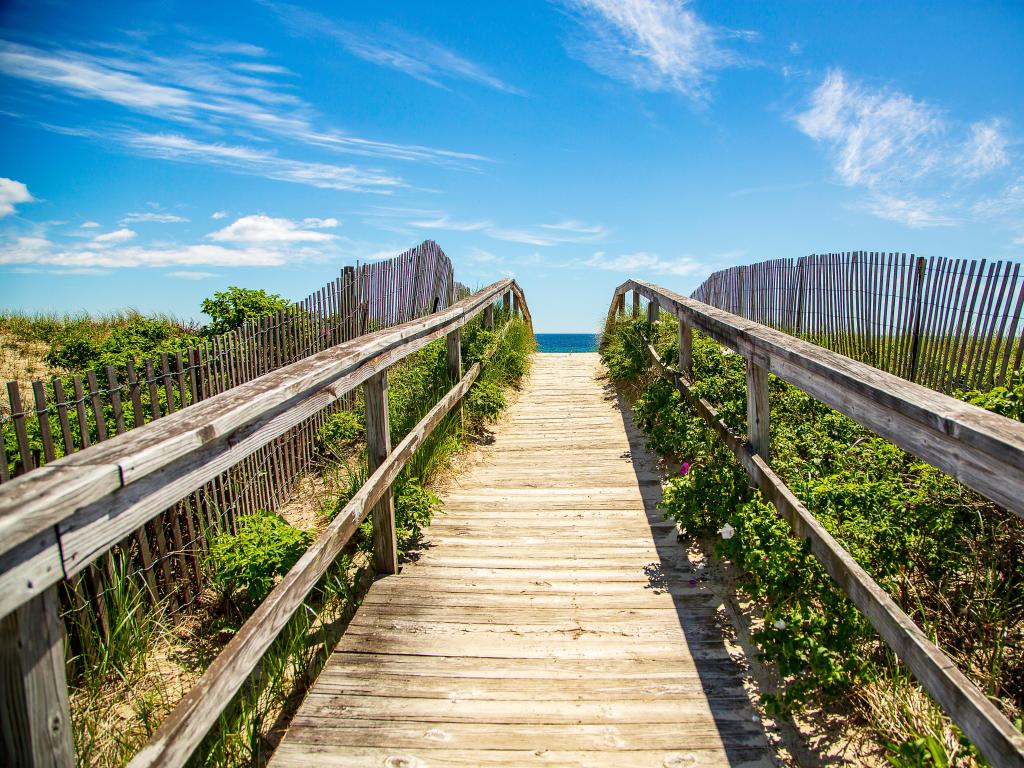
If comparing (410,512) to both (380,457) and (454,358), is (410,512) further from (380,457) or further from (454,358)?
(454,358)

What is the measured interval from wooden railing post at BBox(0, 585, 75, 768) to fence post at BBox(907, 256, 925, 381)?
7.61 m

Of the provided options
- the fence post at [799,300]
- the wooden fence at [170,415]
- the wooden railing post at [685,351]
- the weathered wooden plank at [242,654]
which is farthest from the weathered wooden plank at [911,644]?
the fence post at [799,300]

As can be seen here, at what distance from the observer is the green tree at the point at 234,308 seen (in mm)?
8250

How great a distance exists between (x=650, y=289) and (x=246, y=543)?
4.63 m

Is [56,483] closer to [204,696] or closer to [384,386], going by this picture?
[204,696]

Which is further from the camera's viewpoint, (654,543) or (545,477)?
(545,477)

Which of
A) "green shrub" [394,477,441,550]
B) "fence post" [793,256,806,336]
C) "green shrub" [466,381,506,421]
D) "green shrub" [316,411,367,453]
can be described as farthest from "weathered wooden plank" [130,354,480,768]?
"fence post" [793,256,806,336]

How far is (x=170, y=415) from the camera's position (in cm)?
170

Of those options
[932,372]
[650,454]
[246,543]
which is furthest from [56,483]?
[932,372]

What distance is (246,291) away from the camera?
333 inches

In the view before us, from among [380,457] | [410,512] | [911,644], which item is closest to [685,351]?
[410,512]

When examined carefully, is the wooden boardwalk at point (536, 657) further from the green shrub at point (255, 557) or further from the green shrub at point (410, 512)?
the green shrub at point (255, 557)

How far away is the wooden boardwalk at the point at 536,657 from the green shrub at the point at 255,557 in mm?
600

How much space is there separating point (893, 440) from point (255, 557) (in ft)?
10.6
